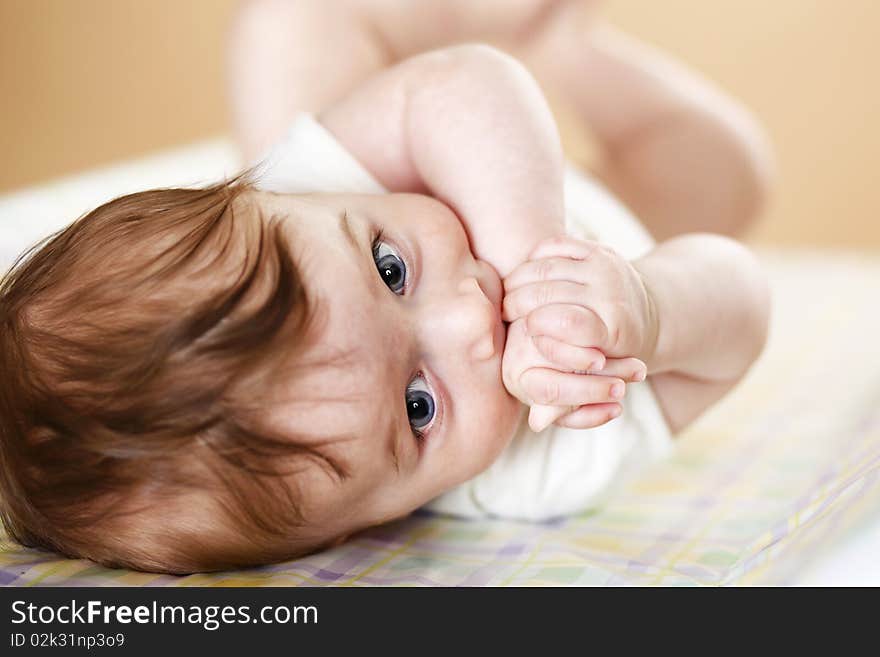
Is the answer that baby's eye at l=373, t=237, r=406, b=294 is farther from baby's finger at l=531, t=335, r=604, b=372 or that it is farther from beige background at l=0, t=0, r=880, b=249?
beige background at l=0, t=0, r=880, b=249

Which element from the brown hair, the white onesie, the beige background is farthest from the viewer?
the beige background

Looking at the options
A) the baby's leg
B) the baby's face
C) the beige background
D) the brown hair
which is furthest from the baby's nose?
Result: the beige background

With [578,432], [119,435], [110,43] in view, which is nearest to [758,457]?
[578,432]

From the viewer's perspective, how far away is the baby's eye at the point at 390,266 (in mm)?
753

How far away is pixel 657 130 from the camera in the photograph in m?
1.36

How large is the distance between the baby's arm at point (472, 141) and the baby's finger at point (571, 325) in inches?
3.7

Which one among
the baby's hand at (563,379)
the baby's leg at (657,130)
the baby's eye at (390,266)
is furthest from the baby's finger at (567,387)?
the baby's leg at (657,130)

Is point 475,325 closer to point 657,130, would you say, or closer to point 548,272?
point 548,272

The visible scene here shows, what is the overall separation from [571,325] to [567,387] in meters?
0.04

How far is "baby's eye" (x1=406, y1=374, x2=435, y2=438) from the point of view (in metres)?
0.75

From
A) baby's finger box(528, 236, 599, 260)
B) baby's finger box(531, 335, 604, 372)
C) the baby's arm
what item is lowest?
baby's finger box(531, 335, 604, 372)

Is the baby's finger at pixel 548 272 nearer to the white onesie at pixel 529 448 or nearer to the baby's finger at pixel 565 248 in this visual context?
the baby's finger at pixel 565 248

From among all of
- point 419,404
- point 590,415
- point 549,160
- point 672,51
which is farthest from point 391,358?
point 672,51

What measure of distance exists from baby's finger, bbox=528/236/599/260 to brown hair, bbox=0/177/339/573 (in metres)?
0.19
